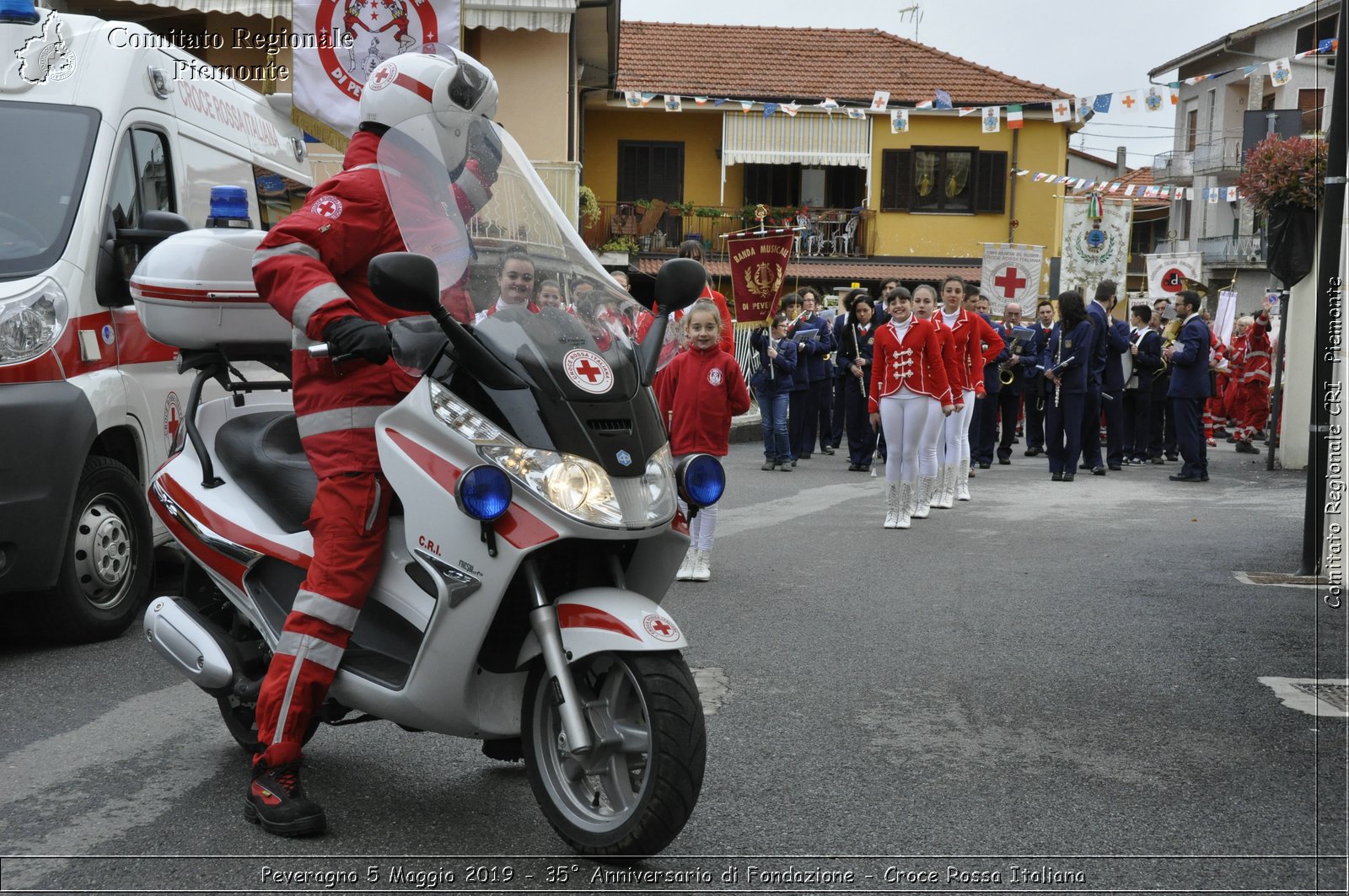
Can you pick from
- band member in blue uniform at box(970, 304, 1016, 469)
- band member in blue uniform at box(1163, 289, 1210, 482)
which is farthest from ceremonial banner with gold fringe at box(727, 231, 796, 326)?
band member in blue uniform at box(1163, 289, 1210, 482)

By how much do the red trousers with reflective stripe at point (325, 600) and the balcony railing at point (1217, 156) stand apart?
5752 cm

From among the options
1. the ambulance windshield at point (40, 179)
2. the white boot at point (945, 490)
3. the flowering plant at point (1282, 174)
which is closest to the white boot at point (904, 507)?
the white boot at point (945, 490)

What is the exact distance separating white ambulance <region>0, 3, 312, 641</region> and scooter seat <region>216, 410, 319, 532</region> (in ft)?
5.93

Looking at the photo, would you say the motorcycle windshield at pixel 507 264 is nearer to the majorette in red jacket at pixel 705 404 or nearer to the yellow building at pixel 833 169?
the majorette in red jacket at pixel 705 404

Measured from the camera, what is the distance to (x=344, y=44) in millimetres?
8977

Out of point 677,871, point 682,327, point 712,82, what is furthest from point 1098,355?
point 712,82

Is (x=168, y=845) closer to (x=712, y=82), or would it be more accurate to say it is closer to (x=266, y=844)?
(x=266, y=844)

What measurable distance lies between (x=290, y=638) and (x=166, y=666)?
2.53 meters

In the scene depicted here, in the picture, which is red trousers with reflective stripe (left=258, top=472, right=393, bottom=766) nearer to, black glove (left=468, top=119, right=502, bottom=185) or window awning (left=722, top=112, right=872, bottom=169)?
black glove (left=468, top=119, right=502, bottom=185)

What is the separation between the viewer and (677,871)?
377 cm

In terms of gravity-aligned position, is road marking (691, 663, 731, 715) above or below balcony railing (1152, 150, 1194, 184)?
below

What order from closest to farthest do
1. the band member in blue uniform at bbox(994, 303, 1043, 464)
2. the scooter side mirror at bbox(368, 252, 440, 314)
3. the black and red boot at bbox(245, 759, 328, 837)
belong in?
the scooter side mirror at bbox(368, 252, 440, 314) < the black and red boot at bbox(245, 759, 328, 837) < the band member in blue uniform at bbox(994, 303, 1043, 464)

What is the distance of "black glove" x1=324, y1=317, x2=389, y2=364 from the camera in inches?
144

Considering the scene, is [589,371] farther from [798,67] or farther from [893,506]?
[798,67]
